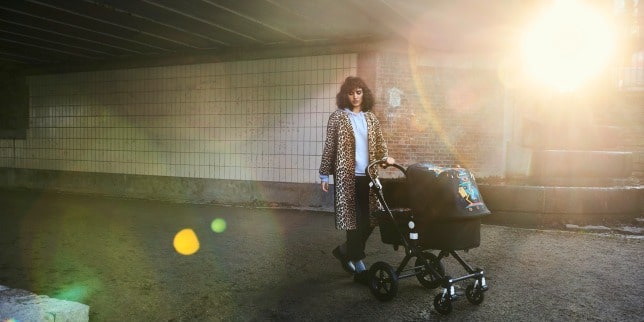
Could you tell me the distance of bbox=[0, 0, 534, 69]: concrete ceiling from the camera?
718 centimetres

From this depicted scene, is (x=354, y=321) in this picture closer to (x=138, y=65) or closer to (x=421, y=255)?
(x=421, y=255)

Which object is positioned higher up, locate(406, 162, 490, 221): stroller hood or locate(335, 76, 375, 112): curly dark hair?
locate(335, 76, 375, 112): curly dark hair

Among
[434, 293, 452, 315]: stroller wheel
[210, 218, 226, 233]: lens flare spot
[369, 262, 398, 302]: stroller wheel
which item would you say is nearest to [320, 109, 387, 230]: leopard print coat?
[369, 262, 398, 302]: stroller wheel

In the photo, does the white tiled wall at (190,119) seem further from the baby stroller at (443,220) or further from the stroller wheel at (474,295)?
the stroller wheel at (474,295)

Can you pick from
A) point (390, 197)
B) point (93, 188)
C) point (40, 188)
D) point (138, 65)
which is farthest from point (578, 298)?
point (40, 188)

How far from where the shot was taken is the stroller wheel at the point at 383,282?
4000 millimetres

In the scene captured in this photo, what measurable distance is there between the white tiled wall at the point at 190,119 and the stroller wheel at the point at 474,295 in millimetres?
5567

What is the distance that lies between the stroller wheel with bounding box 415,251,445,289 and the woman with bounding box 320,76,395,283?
1.71ft

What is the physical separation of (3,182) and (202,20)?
891cm

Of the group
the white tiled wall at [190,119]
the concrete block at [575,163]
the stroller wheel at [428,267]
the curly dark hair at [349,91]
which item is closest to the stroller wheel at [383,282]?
the stroller wheel at [428,267]

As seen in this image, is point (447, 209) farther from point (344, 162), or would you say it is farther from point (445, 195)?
point (344, 162)

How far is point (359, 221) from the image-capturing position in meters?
4.53

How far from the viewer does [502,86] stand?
9.82 metres

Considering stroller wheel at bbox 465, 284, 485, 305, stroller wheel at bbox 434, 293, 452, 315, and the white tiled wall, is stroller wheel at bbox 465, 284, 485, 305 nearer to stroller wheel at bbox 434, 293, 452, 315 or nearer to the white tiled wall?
stroller wheel at bbox 434, 293, 452, 315
